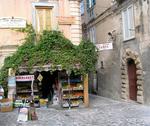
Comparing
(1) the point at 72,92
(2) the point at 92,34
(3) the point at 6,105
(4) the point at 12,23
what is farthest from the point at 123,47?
(3) the point at 6,105

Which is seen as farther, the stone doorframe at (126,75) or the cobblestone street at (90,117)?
the stone doorframe at (126,75)

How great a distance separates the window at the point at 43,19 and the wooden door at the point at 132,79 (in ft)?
15.3

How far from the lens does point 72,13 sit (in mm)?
17188

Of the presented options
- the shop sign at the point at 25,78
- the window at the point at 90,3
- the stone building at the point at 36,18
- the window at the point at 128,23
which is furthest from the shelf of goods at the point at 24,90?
the window at the point at 90,3

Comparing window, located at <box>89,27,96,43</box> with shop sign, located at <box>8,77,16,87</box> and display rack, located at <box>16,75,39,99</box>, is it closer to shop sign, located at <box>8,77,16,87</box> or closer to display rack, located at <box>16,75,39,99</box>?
display rack, located at <box>16,75,39,99</box>

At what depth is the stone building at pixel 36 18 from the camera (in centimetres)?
1623

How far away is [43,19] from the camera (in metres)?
16.9

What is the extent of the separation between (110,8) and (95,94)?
6.99 metres

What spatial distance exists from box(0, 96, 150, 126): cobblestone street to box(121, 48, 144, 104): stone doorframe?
0.91 metres

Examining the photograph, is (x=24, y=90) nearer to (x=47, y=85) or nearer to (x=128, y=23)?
(x=47, y=85)

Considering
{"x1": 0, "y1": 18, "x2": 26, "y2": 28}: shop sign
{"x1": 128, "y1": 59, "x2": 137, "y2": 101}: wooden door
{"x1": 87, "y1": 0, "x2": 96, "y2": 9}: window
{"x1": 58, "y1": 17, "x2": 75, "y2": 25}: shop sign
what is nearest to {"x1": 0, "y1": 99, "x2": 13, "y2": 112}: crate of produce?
{"x1": 0, "y1": 18, "x2": 26, "y2": 28}: shop sign

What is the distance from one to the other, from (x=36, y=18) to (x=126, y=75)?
565 centimetres

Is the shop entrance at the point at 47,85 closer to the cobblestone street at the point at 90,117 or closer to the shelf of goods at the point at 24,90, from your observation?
the shelf of goods at the point at 24,90

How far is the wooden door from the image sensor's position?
1760cm
